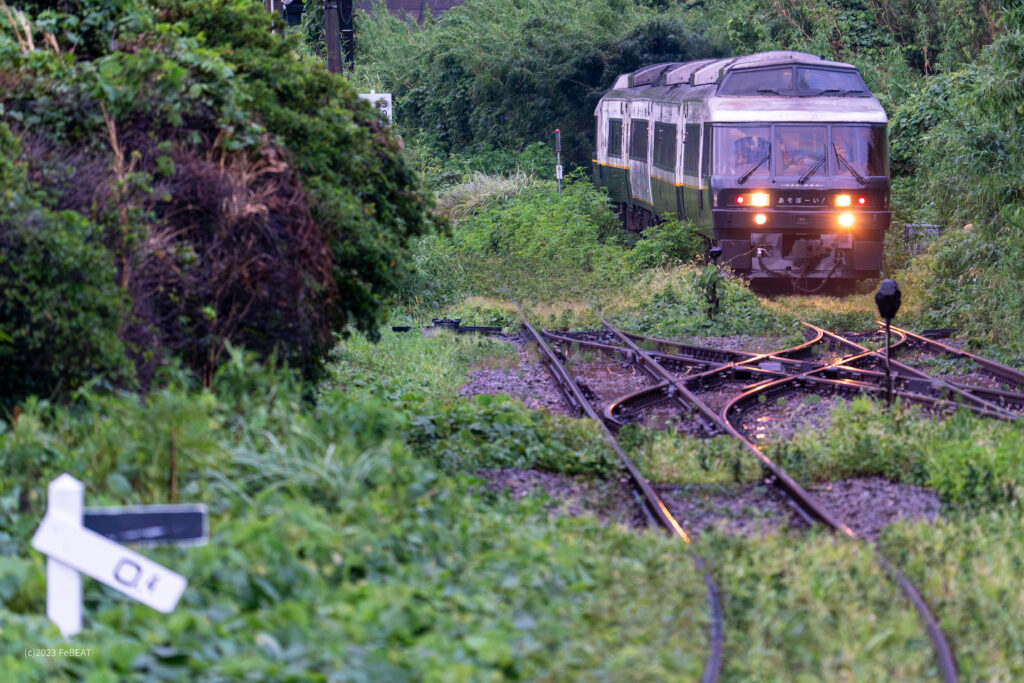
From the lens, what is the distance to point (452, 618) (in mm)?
4754

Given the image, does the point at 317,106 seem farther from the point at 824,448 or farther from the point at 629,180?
the point at 629,180

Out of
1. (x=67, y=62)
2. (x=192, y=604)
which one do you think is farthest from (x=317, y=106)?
(x=192, y=604)

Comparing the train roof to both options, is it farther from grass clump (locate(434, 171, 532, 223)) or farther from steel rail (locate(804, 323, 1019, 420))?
grass clump (locate(434, 171, 532, 223))

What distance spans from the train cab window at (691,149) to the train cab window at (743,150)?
0.80 metres

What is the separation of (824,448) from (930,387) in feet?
8.90

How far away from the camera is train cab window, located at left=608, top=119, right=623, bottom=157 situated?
2595 centimetres

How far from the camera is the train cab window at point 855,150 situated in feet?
56.1

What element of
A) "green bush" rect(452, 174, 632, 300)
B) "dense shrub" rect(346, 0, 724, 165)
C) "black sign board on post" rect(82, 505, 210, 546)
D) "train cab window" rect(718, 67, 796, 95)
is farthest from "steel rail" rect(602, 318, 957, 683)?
"dense shrub" rect(346, 0, 724, 165)

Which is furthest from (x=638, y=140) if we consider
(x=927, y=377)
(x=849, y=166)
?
(x=927, y=377)

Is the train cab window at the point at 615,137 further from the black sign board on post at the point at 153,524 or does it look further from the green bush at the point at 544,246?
the black sign board on post at the point at 153,524

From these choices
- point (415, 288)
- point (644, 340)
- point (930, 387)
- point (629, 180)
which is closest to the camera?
point (930, 387)

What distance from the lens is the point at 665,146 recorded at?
20797 millimetres

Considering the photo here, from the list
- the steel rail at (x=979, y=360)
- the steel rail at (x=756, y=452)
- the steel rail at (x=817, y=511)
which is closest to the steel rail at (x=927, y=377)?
the steel rail at (x=979, y=360)

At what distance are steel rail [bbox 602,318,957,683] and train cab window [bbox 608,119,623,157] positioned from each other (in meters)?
13.3
